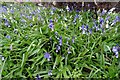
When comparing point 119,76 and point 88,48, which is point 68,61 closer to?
point 88,48

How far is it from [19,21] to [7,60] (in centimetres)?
109

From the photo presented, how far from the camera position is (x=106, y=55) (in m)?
2.51

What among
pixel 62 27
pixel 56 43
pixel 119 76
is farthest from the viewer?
pixel 62 27

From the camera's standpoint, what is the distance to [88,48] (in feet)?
8.43

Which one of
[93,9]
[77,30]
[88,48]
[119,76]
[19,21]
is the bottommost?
[119,76]

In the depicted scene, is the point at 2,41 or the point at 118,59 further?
the point at 2,41

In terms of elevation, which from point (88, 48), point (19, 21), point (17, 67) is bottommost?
point (17, 67)

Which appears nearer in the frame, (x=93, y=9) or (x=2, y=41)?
(x=2, y=41)

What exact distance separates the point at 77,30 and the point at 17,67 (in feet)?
3.35

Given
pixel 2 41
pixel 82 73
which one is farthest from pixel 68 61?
pixel 2 41

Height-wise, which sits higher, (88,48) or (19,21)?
(19,21)

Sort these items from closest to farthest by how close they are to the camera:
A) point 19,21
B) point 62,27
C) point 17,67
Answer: point 17,67 < point 62,27 < point 19,21

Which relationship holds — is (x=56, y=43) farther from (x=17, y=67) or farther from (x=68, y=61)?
(x=17, y=67)

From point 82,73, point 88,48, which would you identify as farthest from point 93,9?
point 82,73
